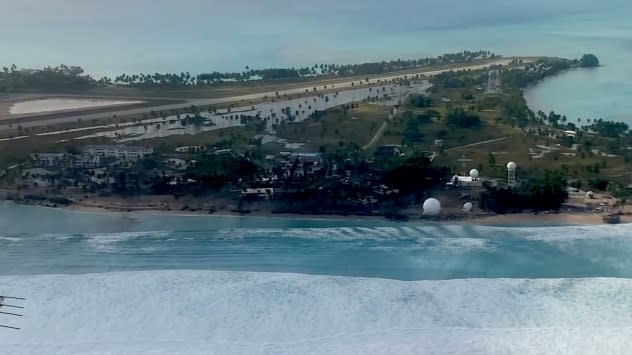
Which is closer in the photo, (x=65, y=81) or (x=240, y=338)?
(x=240, y=338)

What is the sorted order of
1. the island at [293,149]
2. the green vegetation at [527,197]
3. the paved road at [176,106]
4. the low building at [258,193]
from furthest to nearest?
the paved road at [176,106]
the low building at [258,193]
the island at [293,149]
the green vegetation at [527,197]

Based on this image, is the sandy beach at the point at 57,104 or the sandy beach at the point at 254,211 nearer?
the sandy beach at the point at 254,211

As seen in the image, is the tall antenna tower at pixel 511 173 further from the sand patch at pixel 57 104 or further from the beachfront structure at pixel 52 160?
the beachfront structure at pixel 52 160

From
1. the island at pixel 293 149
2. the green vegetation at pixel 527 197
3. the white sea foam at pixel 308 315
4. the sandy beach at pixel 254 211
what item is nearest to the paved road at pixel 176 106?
the island at pixel 293 149

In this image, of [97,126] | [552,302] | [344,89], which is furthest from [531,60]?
[552,302]

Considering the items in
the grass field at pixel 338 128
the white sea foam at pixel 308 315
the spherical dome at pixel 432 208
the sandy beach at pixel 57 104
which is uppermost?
the sandy beach at pixel 57 104

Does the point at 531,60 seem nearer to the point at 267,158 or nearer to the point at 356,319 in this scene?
the point at 267,158
